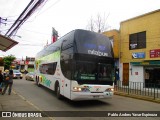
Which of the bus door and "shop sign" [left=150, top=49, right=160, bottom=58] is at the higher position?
"shop sign" [left=150, top=49, right=160, bottom=58]

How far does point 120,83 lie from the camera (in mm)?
21812

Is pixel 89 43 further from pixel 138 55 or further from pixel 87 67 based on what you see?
pixel 138 55

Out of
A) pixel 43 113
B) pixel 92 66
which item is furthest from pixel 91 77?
pixel 43 113

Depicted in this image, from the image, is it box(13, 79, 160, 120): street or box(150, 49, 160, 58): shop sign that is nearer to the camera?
box(13, 79, 160, 120): street

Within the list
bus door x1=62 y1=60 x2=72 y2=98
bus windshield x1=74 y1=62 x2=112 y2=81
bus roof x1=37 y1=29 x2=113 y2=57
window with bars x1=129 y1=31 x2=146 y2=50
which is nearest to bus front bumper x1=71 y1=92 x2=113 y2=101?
bus door x1=62 y1=60 x2=72 y2=98

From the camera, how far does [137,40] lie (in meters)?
22.0

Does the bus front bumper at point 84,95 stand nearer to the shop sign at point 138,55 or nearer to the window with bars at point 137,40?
the shop sign at point 138,55

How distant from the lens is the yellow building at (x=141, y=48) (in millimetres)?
19828

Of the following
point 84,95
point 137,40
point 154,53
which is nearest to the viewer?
point 84,95

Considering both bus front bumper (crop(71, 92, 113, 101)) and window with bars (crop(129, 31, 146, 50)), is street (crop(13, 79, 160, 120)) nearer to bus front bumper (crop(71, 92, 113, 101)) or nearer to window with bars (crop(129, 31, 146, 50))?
bus front bumper (crop(71, 92, 113, 101))

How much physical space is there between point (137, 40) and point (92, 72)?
12.7 metres

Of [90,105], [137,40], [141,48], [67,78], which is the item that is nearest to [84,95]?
[90,105]

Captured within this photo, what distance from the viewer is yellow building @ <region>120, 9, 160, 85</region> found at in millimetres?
19828

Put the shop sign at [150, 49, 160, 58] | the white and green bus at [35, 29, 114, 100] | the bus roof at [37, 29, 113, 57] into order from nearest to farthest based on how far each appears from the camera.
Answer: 1. the white and green bus at [35, 29, 114, 100]
2. the bus roof at [37, 29, 113, 57]
3. the shop sign at [150, 49, 160, 58]
